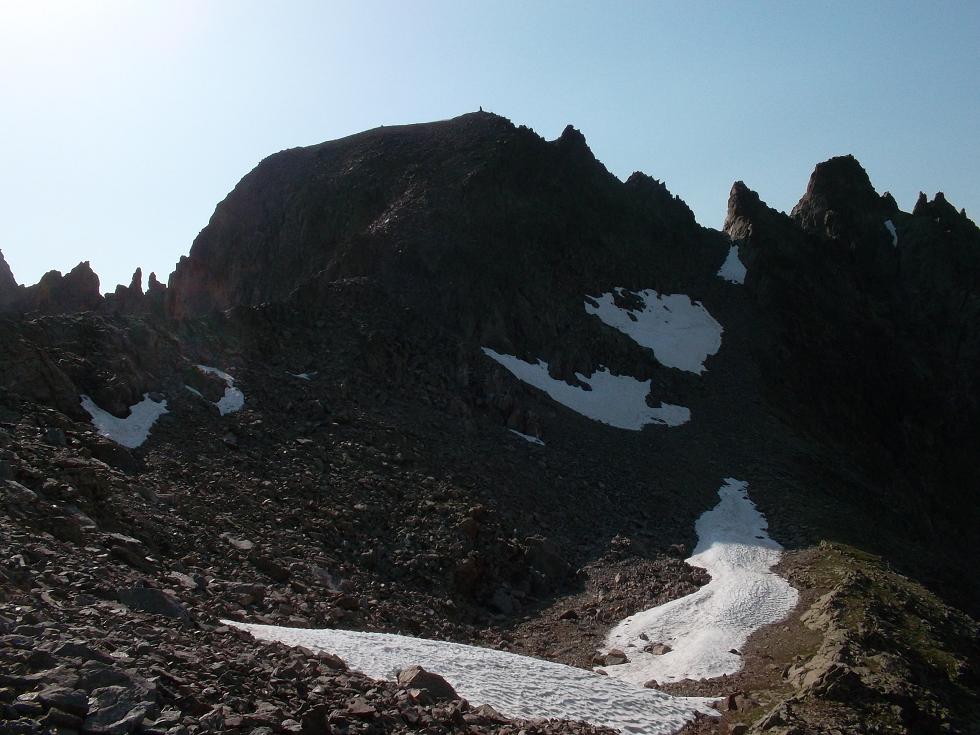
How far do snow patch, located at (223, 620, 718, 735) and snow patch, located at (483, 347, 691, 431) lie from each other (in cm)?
2816

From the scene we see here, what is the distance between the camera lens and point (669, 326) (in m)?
62.6

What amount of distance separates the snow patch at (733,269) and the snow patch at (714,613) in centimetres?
3802

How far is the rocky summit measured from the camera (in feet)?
53.5

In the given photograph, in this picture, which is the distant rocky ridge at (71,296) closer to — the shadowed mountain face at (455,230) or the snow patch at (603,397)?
the shadowed mountain face at (455,230)

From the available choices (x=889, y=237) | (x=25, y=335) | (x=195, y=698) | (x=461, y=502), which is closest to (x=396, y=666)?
(x=195, y=698)

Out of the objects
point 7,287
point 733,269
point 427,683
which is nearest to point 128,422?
→ point 427,683

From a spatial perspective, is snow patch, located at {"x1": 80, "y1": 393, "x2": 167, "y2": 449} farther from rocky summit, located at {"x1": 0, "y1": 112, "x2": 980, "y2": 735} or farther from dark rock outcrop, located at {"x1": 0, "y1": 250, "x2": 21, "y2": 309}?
dark rock outcrop, located at {"x1": 0, "y1": 250, "x2": 21, "y2": 309}

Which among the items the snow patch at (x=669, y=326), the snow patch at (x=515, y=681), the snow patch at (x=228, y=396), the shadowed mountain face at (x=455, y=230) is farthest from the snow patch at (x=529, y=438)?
the snow patch at (x=515, y=681)

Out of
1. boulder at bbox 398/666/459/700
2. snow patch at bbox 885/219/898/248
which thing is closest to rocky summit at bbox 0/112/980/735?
boulder at bbox 398/666/459/700

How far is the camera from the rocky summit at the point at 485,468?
16297 millimetres

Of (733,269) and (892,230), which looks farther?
(892,230)

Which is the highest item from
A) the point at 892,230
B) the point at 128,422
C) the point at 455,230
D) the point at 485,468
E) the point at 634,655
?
the point at 892,230

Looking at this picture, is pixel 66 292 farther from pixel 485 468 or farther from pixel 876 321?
pixel 876 321

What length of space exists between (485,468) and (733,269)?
45.0 metres
